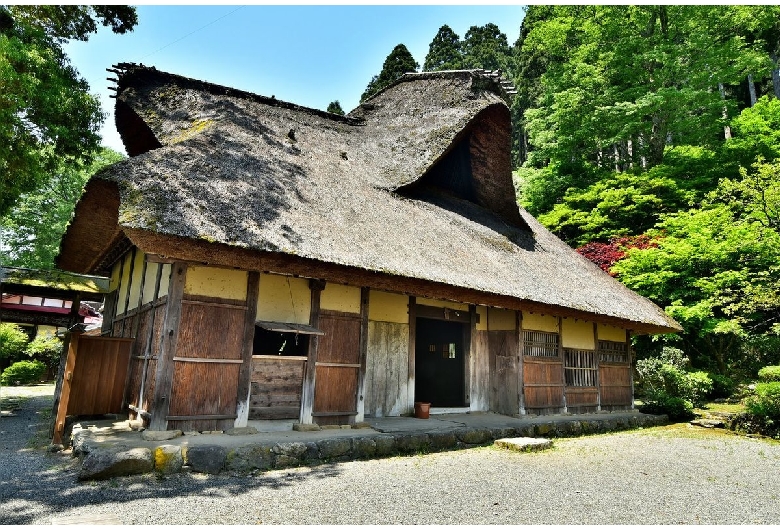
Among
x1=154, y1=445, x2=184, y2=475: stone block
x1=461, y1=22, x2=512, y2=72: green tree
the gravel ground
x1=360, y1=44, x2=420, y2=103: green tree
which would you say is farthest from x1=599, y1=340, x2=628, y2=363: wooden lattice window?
x1=461, y1=22, x2=512, y2=72: green tree

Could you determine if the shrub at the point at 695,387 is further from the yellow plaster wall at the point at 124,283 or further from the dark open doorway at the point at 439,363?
the yellow plaster wall at the point at 124,283

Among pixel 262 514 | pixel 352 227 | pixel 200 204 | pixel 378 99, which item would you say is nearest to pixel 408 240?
pixel 352 227

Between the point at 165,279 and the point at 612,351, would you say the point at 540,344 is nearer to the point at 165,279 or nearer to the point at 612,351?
the point at 612,351

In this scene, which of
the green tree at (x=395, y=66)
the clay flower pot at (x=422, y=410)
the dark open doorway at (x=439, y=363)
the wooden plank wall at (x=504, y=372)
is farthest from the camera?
the green tree at (x=395, y=66)

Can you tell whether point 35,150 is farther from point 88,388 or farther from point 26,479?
point 26,479

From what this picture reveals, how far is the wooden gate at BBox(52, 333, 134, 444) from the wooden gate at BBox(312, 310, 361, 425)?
2.97 metres

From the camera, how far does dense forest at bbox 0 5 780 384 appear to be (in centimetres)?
1044

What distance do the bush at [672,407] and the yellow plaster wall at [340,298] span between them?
8.82 metres

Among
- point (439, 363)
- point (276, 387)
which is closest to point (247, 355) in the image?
point (276, 387)

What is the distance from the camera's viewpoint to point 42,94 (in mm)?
10023

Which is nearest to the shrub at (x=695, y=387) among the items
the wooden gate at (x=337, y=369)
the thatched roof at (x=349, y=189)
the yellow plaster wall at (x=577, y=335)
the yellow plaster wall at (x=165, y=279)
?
the thatched roof at (x=349, y=189)

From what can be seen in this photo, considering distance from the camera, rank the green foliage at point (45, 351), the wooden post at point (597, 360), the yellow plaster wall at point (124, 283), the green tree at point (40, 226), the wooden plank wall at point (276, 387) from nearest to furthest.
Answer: the wooden plank wall at point (276, 387) < the yellow plaster wall at point (124, 283) < the wooden post at point (597, 360) < the green foliage at point (45, 351) < the green tree at point (40, 226)

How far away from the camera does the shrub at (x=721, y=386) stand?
13.5m

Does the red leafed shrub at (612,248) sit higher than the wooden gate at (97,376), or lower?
higher
